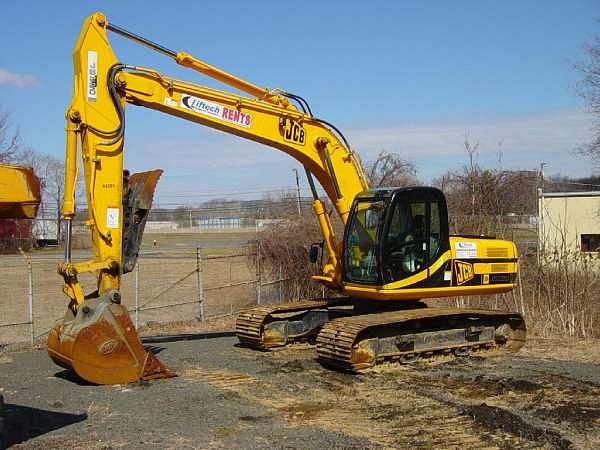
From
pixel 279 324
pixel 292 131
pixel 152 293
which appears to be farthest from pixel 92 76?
pixel 152 293

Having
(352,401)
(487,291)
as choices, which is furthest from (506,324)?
(352,401)

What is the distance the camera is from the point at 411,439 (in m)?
6.62

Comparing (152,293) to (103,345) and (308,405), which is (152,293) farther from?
(308,405)

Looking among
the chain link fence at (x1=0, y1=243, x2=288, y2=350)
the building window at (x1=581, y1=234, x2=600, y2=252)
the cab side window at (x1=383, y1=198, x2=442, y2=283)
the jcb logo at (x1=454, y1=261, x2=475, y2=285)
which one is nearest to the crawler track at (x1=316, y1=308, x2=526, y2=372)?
the jcb logo at (x1=454, y1=261, x2=475, y2=285)

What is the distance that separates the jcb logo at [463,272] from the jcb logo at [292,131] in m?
2.96

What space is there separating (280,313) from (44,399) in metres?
4.24

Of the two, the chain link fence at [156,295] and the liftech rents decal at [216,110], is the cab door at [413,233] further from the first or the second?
the chain link fence at [156,295]

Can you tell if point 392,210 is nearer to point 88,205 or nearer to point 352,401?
point 352,401

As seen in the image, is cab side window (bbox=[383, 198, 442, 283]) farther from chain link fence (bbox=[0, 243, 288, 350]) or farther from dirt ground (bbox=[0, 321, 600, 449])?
chain link fence (bbox=[0, 243, 288, 350])

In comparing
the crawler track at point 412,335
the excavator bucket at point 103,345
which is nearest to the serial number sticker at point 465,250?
the crawler track at point 412,335

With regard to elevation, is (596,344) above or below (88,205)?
below

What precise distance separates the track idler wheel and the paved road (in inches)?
8.2

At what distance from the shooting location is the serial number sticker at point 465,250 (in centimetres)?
1091

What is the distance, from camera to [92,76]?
9.16 m
